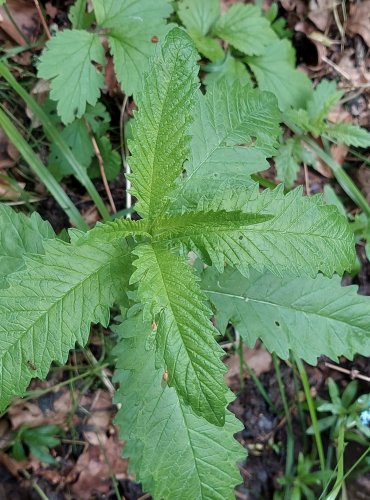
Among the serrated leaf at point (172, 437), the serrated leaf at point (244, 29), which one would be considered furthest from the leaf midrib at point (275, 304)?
the serrated leaf at point (244, 29)

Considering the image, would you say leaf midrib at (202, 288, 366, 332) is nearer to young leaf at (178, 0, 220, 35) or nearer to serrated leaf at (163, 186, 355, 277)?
serrated leaf at (163, 186, 355, 277)

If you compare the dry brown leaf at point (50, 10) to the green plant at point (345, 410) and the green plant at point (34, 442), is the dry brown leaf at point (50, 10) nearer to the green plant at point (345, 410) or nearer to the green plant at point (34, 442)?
the green plant at point (34, 442)

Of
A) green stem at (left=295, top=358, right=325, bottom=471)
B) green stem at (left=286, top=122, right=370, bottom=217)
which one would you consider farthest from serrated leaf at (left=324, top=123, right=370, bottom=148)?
green stem at (left=295, top=358, right=325, bottom=471)

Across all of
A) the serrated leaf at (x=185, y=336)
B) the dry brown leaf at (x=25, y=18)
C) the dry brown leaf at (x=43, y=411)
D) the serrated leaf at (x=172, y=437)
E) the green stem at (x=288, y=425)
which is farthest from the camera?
the green stem at (x=288, y=425)

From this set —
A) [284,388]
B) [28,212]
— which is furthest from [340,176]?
[28,212]

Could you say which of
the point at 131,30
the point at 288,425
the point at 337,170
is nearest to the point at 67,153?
the point at 131,30

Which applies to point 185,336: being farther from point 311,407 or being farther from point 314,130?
point 314,130

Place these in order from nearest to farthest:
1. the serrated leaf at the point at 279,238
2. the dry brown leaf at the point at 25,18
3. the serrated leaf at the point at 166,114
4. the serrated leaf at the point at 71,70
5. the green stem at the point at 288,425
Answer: the serrated leaf at the point at 166,114 < the serrated leaf at the point at 279,238 < the serrated leaf at the point at 71,70 < the dry brown leaf at the point at 25,18 < the green stem at the point at 288,425
